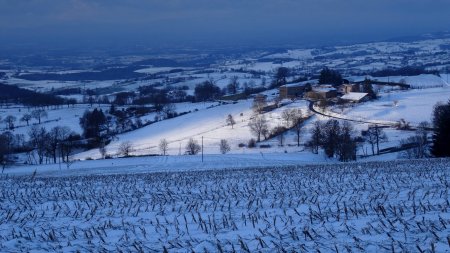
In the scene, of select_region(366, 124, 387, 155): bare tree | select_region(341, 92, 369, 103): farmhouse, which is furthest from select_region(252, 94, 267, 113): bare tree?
select_region(366, 124, 387, 155): bare tree

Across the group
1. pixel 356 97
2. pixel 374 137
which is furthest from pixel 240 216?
pixel 356 97

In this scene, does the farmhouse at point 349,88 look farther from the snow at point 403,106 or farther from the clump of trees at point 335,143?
the clump of trees at point 335,143

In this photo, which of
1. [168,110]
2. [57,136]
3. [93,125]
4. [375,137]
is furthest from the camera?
[168,110]

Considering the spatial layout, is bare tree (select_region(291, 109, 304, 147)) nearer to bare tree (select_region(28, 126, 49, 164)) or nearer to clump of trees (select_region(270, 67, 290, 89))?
bare tree (select_region(28, 126, 49, 164))

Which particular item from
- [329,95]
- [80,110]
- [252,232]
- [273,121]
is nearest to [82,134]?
[80,110]

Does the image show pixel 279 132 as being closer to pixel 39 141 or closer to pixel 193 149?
pixel 193 149

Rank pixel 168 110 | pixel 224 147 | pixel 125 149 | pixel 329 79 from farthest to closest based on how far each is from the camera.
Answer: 1. pixel 329 79
2. pixel 168 110
3. pixel 125 149
4. pixel 224 147
